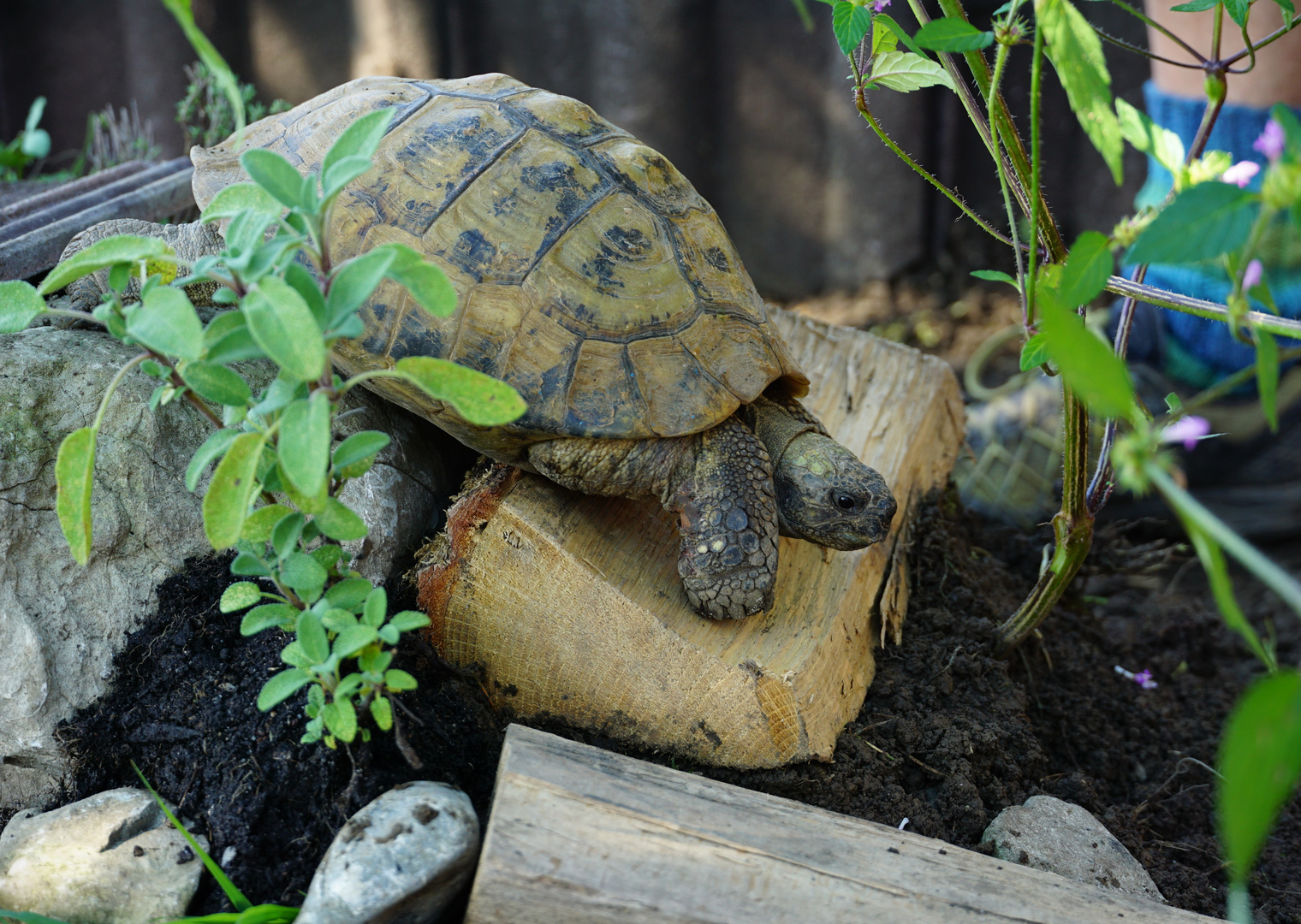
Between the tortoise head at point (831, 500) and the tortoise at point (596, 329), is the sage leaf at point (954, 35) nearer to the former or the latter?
the tortoise at point (596, 329)

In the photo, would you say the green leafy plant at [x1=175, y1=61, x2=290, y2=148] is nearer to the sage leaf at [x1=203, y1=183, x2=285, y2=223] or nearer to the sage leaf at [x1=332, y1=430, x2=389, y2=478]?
the sage leaf at [x1=203, y1=183, x2=285, y2=223]

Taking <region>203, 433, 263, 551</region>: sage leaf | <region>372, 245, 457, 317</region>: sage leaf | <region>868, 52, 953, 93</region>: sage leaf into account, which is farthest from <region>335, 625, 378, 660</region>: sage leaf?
<region>868, 52, 953, 93</region>: sage leaf

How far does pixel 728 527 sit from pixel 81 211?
1803 mm

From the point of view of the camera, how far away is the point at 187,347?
3.63 ft

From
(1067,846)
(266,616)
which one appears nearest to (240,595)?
(266,616)

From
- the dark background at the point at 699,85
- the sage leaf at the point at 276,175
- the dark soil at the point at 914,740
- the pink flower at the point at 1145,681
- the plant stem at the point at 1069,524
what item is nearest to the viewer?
the sage leaf at the point at 276,175

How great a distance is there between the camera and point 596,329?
71.0 inches

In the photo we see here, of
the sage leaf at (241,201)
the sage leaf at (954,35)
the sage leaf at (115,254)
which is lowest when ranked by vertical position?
the sage leaf at (115,254)

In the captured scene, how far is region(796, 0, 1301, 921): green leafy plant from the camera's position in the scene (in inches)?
27.7

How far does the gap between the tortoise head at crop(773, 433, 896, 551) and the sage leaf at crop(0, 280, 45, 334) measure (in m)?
1.29

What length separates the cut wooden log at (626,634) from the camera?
169cm

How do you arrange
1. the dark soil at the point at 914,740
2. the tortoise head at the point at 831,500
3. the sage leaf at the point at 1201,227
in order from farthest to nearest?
the tortoise head at the point at 831,500 → the dark soil at the point at 914,740 → the sage leaf at the point at 1201,227

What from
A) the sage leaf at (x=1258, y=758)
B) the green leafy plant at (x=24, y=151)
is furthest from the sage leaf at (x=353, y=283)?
the green leafy plant at (x=24, y=151)

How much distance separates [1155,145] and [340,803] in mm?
1420
